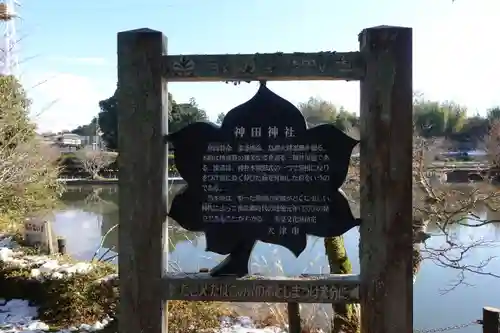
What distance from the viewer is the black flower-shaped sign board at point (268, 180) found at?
245cm

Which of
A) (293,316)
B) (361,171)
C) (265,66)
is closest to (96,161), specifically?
(293,316)

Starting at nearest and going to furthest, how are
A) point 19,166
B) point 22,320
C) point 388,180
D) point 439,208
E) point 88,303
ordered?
point 388,180 → point 22,320 → point 88,303 → point 439,208 → point 19,166

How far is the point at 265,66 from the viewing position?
2.47m

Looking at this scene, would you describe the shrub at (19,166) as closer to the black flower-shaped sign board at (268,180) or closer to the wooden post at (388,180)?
the black flower-shaped sign board at (268,180)

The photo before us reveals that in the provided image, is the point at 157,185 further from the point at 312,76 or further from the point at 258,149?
the point at 312,76

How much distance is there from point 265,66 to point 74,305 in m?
4.52

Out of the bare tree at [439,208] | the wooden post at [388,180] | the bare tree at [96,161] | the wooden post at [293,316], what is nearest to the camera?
the wooden post at [388,180]

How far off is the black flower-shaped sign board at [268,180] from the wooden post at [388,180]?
13cm

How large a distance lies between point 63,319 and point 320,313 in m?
3.16

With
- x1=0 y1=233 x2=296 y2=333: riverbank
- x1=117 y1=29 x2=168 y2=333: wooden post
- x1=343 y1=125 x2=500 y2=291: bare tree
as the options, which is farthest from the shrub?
x1=117 y1=29 x2=168 y2=333: wooden post

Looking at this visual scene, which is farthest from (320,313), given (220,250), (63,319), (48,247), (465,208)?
(48,247)

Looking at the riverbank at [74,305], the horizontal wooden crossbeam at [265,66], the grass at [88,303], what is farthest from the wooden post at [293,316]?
the horizontal wooden crossbeam at [265,66]

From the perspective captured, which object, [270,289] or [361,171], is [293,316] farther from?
[361,171]

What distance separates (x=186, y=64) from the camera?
98.5 inches
